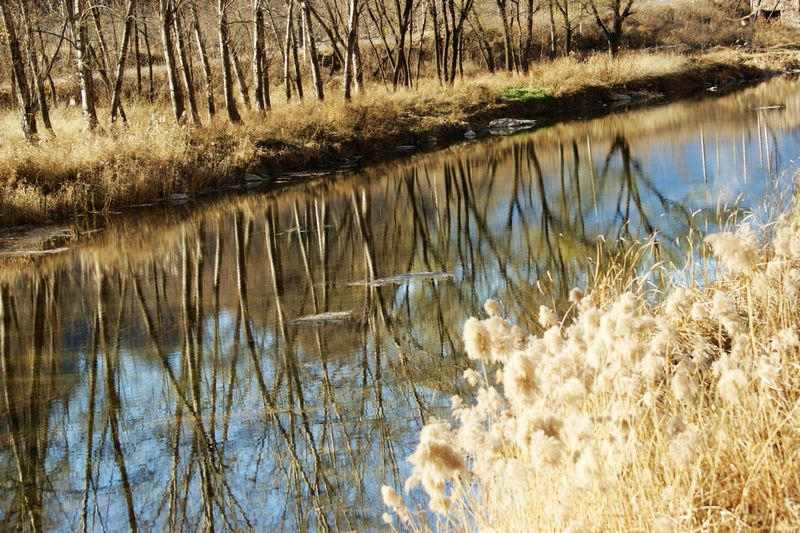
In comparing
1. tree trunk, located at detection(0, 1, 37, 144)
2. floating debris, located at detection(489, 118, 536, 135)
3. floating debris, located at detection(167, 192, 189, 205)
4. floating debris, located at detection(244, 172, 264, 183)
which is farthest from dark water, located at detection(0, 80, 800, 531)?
floating debris, located at detection(489, 118, 536, 135)

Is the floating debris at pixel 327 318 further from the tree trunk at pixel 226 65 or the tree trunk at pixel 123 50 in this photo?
the tree trunk at pixel 226 65

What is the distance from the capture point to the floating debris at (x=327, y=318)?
34.2 ft

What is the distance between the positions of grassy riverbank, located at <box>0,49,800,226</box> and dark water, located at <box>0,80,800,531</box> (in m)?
1.91

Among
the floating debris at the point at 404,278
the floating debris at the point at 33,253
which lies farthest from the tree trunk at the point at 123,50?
the floating debris at the point at 404,278

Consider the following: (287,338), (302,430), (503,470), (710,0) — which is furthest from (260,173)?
(710,0)

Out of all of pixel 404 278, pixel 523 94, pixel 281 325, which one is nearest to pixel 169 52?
pixel 404 278

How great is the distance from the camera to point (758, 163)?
59.8 ft

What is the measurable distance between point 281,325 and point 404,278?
88.1 inches

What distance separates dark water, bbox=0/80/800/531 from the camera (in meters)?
6.49

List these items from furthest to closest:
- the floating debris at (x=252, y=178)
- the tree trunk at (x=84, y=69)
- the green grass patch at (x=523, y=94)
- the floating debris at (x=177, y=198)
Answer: the green grass patch at (x=523, y=94)
the floating debris at (x=252, y=178)
the tree trunk at (x=84, y=69)
the floating debris at (x=177, y=198)

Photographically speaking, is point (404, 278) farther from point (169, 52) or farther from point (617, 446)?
point (169, 52)

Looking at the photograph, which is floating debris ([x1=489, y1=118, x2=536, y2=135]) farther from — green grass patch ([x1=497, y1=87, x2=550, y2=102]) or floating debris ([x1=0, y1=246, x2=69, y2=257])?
floating debris ([x1=0, y1=246, x2=69, y2=257])

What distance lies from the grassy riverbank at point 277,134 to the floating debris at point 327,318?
11.5 meters

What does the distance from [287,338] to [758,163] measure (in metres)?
11.7
